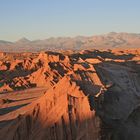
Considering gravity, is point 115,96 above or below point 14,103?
above

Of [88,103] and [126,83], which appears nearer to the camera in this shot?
[88,103]

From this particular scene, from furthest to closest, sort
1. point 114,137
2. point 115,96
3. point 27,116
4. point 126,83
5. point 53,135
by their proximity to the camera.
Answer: point 126,83, point 115,96, point 27,116, point 53,135, point 114,137

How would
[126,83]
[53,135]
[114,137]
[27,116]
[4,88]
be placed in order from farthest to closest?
1. [4,88]
2. [126,83]
3. [27,116]
4. [53,135]
5. [114,137]

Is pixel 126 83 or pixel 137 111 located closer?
pixel 137 111

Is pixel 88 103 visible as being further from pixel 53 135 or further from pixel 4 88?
pixel 4 88

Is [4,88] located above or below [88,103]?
below

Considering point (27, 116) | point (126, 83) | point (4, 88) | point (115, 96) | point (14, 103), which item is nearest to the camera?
point (27, 116)

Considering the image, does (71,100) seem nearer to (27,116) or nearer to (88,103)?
(88,103)

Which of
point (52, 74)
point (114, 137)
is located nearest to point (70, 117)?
point (114, 137)

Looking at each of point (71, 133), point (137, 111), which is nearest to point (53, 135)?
point (71, 133)
